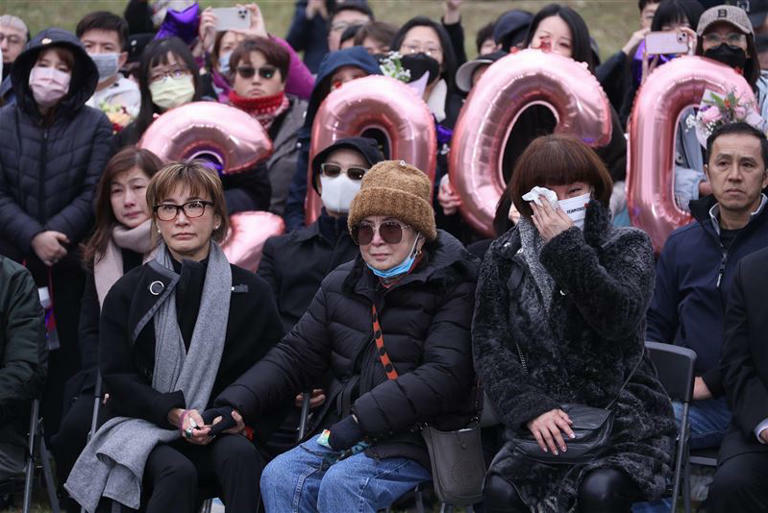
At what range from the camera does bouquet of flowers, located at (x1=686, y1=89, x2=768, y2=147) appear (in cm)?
638

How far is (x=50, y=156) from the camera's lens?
733cm

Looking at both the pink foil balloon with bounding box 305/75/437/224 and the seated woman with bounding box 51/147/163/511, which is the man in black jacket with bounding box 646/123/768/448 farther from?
the seated woman with bounding box 51/147/163/511

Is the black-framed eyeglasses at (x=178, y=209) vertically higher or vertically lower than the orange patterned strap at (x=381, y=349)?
higher

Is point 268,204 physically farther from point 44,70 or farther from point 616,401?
point 616,401

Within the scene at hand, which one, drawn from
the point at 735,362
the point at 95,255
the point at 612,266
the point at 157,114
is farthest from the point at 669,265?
the point at 157,114

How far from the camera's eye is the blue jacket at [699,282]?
5.83 metres

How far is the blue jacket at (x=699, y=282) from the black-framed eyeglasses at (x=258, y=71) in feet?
10.4

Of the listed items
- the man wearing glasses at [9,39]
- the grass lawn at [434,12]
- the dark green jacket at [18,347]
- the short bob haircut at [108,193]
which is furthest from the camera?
the grass lawn at [434,12]

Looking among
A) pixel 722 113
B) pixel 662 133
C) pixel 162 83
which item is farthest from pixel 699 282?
pixel 162 83

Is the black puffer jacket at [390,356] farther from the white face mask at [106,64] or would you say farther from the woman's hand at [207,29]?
the woman's hand at [207,29]

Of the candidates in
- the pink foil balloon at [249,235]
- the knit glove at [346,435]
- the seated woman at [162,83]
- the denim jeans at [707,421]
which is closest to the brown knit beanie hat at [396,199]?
the knit glove at [346,435]

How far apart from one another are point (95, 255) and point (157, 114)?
1789mm

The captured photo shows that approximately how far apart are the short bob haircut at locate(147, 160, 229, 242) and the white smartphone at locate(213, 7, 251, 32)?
292 centimetres

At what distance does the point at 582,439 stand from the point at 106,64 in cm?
507
